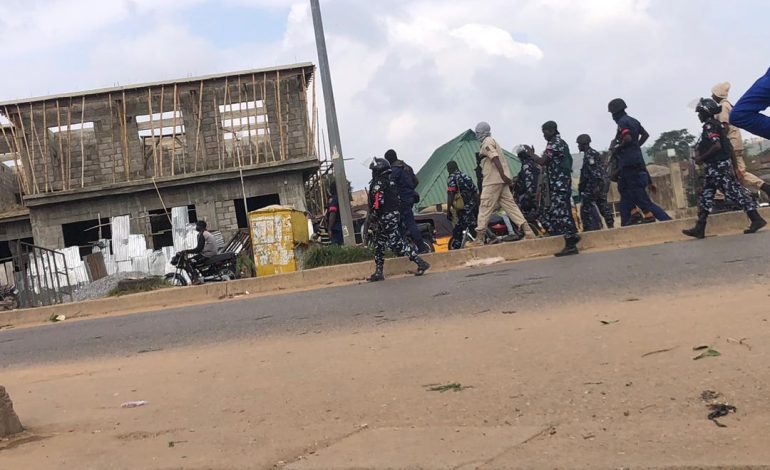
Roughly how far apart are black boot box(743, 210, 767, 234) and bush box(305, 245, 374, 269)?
17.2 feet

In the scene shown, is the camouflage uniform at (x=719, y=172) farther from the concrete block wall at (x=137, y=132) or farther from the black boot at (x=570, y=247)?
the concrete block wall at (x=137, y=132)

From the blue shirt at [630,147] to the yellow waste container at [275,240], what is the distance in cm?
598

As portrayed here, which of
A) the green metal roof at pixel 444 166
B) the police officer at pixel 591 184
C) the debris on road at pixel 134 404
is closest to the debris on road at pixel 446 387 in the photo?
the debris on road at pixel 134 404

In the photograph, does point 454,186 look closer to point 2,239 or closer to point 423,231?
point 423,231

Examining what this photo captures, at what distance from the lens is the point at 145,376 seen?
5910 mm

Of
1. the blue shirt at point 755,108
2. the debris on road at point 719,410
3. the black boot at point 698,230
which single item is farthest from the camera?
the black boot at point 698,230

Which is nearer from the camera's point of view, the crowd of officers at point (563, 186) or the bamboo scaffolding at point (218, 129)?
the crowd of officers at point (563, 186)

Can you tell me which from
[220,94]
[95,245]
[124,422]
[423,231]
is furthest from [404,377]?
[220,94]

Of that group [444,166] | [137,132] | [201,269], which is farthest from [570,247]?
[137,132]

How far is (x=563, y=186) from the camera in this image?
10.1m

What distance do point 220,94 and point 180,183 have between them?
3349 mm

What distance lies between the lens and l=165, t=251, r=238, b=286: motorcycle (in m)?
13.7

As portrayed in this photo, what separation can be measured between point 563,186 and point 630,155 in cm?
97

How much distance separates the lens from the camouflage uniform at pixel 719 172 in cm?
895
